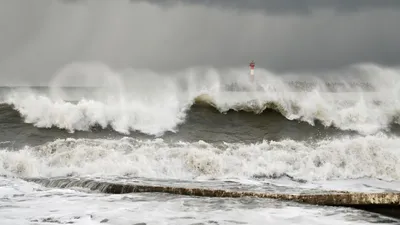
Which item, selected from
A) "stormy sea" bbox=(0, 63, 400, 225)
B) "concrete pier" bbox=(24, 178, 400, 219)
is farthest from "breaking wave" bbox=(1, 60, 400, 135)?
"concrete pier" bbox=(24, 178, 400, 219)

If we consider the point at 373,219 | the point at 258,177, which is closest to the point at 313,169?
the point at 258,177

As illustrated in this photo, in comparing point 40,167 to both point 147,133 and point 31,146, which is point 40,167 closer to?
point 31,146

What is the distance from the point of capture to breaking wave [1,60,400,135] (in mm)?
18438

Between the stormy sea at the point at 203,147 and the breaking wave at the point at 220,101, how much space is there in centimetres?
6

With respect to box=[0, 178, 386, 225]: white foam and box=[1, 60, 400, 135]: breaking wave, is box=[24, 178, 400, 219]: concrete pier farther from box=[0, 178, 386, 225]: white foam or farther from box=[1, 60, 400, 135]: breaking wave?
box=[1, 60, 400, 135]: breaking wave

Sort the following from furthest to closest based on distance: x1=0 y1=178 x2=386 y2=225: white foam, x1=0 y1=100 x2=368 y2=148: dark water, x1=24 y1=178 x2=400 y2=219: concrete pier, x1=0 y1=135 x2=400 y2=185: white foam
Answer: x1=0 y1=100 x2=368 y2=148: dark water < x1=0 y1=135 x2=400 y2=185: white foam < x1=24 y1=178 x2=400 y2=219: concrete pier < x1=0 y1=178 x2=386 y2=225: white foam

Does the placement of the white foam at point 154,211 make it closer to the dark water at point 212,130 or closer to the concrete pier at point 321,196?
the concrete pier at point 321,196

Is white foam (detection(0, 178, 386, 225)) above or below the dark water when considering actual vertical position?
below

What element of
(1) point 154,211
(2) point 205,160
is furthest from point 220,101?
(1) point 154,211

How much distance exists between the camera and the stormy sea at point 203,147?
8688 millimetres

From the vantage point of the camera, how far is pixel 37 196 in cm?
988

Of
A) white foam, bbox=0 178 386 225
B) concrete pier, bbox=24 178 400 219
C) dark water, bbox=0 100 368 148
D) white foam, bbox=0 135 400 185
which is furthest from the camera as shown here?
dark water, bbox=0 100 368 148

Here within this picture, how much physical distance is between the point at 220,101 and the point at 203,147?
6.57 m

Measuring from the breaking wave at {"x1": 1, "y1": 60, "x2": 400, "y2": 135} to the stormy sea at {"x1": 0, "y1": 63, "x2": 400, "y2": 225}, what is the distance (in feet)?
0.18
